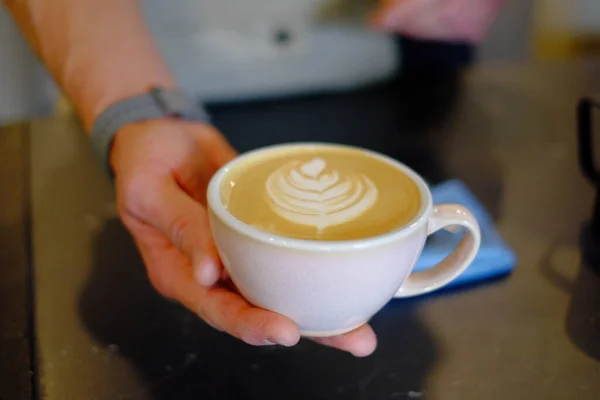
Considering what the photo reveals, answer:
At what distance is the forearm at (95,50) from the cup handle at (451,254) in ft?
1.08

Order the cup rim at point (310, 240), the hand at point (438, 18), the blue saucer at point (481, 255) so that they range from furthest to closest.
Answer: the hand at point (438, 18) < the blue saucer at point (481, 255) < the cup rim at point (310, 240)

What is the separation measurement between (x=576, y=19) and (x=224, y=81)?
0.97 meters

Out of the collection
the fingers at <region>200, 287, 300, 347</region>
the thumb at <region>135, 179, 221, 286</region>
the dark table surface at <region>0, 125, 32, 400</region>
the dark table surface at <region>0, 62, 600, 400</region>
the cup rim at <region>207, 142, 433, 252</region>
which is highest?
the cup rim at <region>207, 142, 433, 252</region>

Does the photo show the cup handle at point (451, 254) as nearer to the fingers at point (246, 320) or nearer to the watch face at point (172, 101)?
the fingers at point (246, 320)

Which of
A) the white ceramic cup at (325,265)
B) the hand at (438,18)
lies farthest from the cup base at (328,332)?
the hand at (438,18)

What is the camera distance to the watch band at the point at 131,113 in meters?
0.59

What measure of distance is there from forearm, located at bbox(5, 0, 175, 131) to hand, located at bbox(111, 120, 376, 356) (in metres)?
0.06

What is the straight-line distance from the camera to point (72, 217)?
0.64m

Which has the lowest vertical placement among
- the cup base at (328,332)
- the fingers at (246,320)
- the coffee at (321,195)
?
the cup base at (328,332)

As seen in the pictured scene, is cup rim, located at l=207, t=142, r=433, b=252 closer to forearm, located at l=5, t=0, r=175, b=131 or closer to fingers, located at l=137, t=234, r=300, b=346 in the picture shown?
fingers, located at l=137, t=234, r=300, b=346

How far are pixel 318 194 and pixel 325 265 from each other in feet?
0.26

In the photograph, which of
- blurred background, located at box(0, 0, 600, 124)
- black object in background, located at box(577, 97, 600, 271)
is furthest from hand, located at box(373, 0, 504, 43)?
black object in background, located at box(577, 97, 600, 271)

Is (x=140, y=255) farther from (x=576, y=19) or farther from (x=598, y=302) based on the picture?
(x=576, y=19)

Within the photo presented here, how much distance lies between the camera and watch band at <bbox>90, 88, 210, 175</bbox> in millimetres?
588
